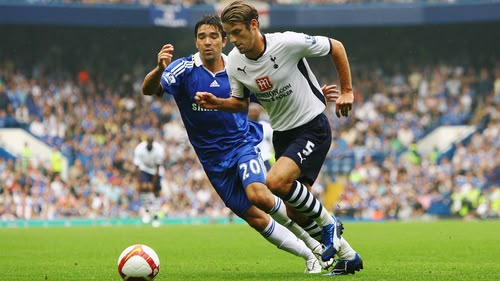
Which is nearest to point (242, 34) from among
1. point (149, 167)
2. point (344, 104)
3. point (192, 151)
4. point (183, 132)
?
point (344, 104)

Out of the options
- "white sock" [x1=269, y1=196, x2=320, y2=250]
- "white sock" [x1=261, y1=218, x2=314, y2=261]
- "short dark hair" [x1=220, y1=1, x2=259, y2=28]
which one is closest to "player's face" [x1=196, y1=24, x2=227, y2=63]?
"short dark hair" [x1=220, y1=1, x2=259, y2=28]

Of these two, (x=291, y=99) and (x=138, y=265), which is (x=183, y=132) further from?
(x=138, y=265)

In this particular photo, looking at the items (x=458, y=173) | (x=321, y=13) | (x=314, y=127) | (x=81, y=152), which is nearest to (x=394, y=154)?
(x=458, y=173)

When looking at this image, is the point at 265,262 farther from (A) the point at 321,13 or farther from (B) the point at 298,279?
(A) the point at 321,13

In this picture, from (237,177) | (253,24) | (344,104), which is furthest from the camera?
(237,177)

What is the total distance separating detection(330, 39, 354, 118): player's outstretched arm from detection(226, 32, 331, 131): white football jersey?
0.09m

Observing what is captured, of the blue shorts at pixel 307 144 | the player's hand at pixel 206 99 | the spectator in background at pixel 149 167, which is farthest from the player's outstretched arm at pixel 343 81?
the spectator in background at pixel 149 167

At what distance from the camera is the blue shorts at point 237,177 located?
9.13m

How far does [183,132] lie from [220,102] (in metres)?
23.3

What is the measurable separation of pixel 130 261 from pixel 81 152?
23442 mm

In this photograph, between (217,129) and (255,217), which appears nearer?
(255,217)

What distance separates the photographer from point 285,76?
322 inches

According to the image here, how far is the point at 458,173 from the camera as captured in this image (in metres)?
29.5

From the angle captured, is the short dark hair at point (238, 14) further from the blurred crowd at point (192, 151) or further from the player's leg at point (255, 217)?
the blurred crowd at point (192, 151)
